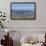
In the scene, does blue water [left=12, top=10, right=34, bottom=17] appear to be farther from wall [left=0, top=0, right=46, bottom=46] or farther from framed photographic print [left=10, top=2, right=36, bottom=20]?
wall [left=0, top=0, right=46, bottom=46]

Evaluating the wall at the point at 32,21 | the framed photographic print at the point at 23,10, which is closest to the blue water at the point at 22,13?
the framed photographic print at the point at 23,10

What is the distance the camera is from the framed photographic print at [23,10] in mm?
4887

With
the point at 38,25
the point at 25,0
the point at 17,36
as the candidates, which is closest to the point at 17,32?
the point at 17,36

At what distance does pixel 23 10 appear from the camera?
493 cm

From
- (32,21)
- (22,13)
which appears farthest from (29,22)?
(22,13)

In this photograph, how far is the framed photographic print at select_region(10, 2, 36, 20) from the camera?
16.0ft

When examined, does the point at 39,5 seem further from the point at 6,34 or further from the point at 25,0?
the point at 6,34

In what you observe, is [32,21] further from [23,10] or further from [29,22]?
[23,10]

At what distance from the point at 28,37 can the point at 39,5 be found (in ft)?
3.68

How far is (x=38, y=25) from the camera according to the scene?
4.91m

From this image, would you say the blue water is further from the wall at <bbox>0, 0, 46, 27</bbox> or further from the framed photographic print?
the wall at <bbox>0, 0, 46, 27</bbox>

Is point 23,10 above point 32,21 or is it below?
above

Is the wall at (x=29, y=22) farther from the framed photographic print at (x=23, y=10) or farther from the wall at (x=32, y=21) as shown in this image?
the framed photographic print at (x=23, y=10)

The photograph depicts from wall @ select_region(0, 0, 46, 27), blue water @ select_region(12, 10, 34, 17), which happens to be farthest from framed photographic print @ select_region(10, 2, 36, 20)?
wall @ select_region(0, 0, 46, 27)
